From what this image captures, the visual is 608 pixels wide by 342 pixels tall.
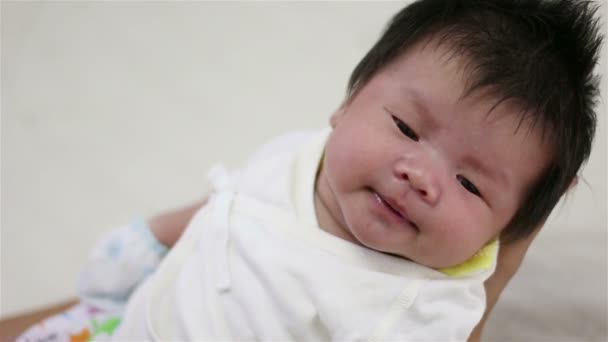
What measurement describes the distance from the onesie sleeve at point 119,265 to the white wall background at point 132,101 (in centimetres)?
44

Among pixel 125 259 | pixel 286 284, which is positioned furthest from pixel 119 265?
pixel 286 284

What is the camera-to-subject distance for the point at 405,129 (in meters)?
0.67

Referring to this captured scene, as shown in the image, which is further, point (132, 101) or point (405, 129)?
point (132, 101)

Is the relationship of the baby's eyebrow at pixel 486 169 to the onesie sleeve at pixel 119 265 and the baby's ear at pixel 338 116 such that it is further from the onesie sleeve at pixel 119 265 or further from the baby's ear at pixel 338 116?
the onesie sleeve at pixel 119 265

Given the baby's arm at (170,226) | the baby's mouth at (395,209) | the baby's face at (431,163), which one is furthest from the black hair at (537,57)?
the baby's arm at (170,226)

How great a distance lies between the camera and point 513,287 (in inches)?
40.3

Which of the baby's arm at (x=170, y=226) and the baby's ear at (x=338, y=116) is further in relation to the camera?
the baby's arm at (x=170, y=226)

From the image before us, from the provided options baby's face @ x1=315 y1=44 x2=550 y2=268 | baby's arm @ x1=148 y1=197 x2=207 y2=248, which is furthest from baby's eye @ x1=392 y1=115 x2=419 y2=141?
baby's arm @ x1=148 y1=197 x2=207 y2=248

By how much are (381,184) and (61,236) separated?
0.98 m

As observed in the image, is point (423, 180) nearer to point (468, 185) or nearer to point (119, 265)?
point (468, 185)

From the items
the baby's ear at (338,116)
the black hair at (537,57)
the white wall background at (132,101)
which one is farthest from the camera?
the white wall background at (132,101)

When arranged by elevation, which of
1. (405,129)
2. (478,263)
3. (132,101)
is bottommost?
(478,263)

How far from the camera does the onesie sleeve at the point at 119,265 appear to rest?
0.91 meters

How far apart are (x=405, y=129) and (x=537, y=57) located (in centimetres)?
17
